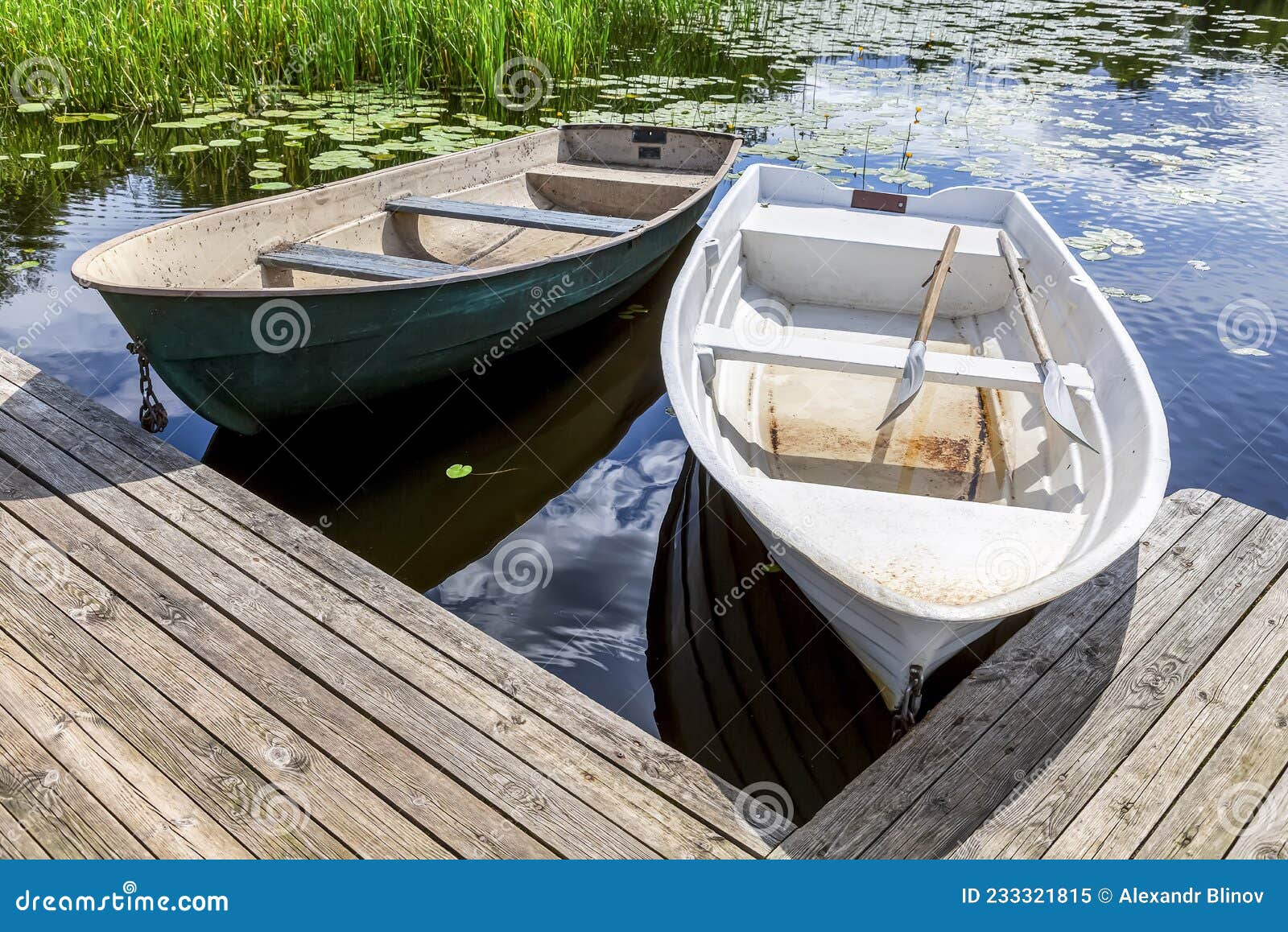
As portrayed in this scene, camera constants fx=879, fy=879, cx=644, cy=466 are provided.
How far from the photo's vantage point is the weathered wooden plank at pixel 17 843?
1.60 m

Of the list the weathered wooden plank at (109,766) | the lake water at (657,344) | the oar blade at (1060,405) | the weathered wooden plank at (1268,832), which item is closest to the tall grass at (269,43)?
the lake water at (657,344)

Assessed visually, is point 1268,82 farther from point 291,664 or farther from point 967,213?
point 291,664

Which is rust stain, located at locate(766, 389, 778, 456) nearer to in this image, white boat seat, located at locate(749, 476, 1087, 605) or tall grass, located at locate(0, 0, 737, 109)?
white boat seat, located at locate(749, 476, 1087, 605)

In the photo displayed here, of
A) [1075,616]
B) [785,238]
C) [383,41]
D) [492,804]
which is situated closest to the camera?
[492,804]

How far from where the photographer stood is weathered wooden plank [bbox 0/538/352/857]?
1670 mm

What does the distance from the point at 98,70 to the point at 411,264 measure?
5336 mm

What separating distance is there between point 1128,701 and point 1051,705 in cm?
18

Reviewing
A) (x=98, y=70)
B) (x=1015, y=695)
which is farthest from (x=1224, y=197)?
(x=98, y=70)

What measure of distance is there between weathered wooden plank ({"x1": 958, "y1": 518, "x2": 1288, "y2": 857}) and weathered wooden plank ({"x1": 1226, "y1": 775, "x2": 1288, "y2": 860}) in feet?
0.81

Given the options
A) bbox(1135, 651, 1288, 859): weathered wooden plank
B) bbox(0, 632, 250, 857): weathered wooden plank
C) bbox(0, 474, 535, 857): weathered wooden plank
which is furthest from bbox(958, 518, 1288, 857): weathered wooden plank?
bbox(0, 632, 250, 857): weathered wooden plank

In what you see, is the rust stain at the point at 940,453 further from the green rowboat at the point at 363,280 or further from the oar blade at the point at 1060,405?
the green rowboat at the point at 363,280

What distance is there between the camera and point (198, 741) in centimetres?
184

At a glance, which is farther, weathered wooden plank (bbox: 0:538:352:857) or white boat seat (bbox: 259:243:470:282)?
white boat seat (bbox: 259:243:470:282)

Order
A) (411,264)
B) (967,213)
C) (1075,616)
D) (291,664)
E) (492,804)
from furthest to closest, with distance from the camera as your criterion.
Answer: (967,213), (411,264), (1075,616), (291,664), (492,804)
